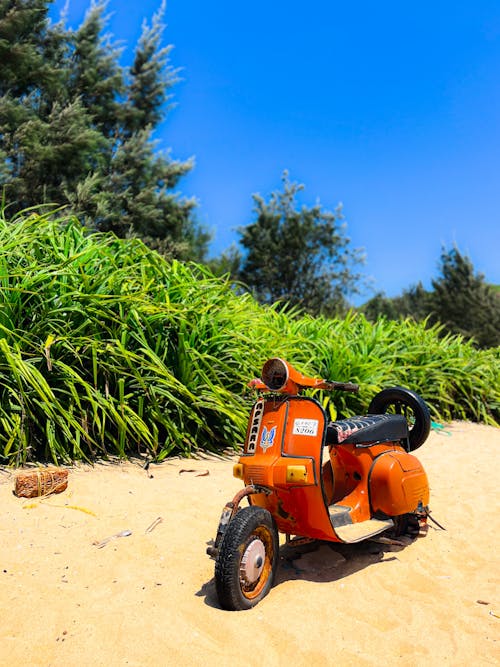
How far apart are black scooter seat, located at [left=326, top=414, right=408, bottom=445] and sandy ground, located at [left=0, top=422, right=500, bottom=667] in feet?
1.97

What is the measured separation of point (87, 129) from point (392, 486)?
17008mm

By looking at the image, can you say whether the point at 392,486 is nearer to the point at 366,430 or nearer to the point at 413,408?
the point at 366,430

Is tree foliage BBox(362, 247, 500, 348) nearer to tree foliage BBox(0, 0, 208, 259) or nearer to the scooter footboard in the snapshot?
tree foliage BBox(0, 0, 208, 259)

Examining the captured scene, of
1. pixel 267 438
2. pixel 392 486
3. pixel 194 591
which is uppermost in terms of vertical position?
pixel 267 438

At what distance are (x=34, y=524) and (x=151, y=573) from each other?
2.35ft

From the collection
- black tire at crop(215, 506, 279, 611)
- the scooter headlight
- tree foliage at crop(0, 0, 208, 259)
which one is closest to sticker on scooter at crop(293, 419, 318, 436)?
the scooter headlight

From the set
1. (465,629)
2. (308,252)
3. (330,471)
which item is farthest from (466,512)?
(308,252)

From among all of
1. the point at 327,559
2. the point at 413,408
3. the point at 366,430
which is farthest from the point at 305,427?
the point at 413,408

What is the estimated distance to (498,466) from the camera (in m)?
5.12

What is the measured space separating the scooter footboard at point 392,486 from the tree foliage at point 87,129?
12.6 m

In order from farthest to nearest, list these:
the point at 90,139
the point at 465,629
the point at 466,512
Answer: the point at 90,139 → the point at 466,512 → the point at 465,629

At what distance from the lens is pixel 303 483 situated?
7.96 ft

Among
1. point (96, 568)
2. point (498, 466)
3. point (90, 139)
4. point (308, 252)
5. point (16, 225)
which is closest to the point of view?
point (96, 568)

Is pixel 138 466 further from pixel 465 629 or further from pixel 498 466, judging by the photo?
pixel 498 466
